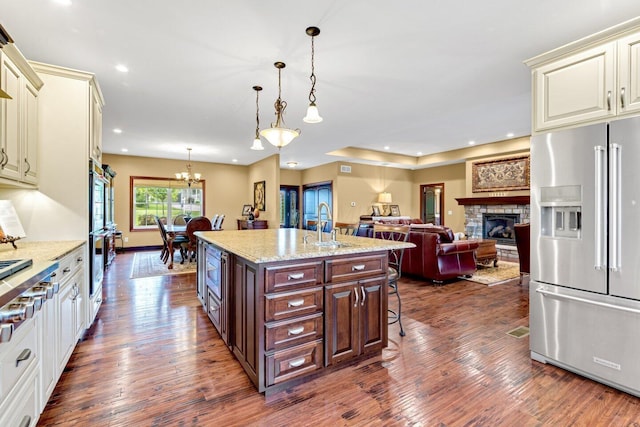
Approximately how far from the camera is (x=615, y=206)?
1.99 meters

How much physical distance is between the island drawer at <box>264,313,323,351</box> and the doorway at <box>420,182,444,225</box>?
8472 mm

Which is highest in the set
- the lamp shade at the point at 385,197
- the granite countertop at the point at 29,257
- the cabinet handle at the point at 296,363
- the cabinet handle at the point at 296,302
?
the lamp shade at the point at 385,197

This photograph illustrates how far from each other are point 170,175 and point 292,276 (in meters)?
8.06

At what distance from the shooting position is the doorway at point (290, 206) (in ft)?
35.3

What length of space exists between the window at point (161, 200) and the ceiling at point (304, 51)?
11.7ft

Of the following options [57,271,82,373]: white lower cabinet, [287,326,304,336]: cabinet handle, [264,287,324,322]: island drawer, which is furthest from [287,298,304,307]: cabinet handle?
[57,271,82,373]: white lower cabinet

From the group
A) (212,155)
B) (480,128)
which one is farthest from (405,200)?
(212,155)

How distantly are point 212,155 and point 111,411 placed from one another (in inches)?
279

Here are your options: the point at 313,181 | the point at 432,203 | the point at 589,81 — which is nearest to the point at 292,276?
the point at 589,81

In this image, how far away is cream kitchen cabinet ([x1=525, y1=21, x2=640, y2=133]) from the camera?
2053mm

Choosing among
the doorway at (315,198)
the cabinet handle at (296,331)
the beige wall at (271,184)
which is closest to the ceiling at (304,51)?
the cabinet handle at (296,331)

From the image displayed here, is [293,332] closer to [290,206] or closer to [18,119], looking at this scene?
[18,119]

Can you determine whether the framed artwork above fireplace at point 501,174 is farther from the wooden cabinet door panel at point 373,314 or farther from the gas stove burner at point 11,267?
the gas stove burner at point 11,267

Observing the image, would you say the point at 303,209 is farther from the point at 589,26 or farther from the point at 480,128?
the point at 589,26
